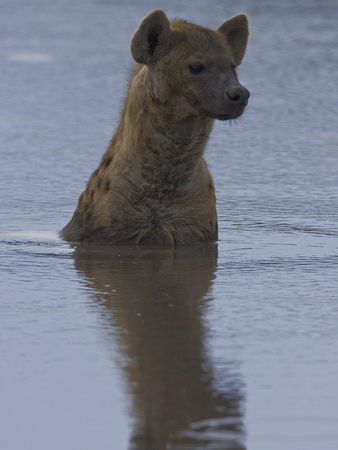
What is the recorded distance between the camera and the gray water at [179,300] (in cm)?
318

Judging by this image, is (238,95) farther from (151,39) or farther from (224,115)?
(151,39)

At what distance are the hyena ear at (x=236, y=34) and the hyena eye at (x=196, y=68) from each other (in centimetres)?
41

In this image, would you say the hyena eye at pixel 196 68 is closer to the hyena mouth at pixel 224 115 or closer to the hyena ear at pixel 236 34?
the hyena mouth at pixel 224 115

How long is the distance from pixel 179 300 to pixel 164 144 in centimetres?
134

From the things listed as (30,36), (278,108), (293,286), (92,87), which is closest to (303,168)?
(278,108)

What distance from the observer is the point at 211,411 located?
322cm

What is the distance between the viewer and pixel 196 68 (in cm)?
553

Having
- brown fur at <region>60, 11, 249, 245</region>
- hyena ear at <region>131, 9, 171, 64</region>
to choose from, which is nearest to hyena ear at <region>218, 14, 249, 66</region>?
brown fur at <region>60, 11, 249, 245</region>

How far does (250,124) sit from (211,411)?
6.06 m

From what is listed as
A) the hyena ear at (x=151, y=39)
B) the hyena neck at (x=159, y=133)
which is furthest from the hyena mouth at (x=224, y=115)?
the hyena ear at (x=151, y=39)

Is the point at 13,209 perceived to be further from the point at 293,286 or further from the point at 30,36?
the point at 30,36

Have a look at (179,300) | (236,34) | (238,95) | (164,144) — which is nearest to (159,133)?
(164,144)

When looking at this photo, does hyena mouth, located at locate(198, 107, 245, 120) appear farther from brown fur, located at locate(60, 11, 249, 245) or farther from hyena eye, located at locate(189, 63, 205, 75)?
hyena eye, located at locate(189, 63, 205, 75)

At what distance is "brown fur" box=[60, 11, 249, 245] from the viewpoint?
556 centimetres
